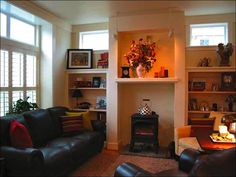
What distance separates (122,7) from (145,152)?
9.74ft

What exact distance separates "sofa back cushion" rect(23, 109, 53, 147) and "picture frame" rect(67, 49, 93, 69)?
178 cm

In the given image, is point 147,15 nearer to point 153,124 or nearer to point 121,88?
point 121,88

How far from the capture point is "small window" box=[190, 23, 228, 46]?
Answer: 485cm

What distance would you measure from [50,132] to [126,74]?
2.03m

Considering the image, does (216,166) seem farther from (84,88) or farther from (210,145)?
(84,88)

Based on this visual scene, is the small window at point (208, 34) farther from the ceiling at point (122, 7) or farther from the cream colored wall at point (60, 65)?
the cream colored wall at point (60, 65)

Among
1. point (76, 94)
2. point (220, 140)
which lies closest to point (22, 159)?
point (220, 140)

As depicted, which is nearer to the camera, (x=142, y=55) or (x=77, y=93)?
(x=142, y=55)

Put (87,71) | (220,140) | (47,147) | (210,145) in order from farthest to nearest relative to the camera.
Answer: (87,71) → (47,147) → (220,140) → (210,145)

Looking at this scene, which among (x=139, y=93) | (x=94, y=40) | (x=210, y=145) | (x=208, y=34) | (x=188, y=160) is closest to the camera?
(x=188, y=160)

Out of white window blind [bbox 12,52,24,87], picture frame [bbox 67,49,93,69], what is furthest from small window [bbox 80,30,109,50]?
white window blind [bbox 12,52,24,87]

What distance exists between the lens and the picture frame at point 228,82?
4.57 m

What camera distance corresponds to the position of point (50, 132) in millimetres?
3900

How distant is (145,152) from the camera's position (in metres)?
4.64
